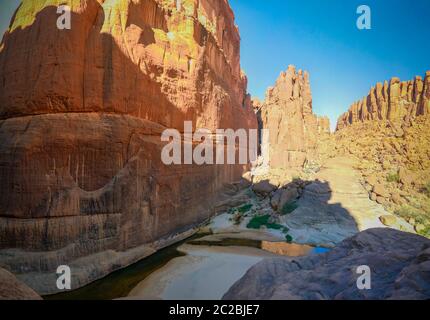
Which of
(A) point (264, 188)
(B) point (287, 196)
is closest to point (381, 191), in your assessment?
(B) point (287, 196)

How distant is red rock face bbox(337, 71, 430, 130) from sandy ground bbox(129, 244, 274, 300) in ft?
129

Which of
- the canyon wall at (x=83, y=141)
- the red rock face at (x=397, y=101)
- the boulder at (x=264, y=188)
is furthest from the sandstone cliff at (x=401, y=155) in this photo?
the canyon wall at (x=83, y=141)

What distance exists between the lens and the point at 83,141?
12625 millimetres

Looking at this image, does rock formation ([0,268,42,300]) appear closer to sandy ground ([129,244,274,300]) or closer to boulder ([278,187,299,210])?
sandy ground ([129,244,274,300])

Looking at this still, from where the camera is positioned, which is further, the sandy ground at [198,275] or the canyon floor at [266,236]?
the canyon floor at [266,236]

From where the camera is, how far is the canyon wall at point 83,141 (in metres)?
11.5

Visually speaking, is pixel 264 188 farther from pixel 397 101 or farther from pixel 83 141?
pixel 397 101

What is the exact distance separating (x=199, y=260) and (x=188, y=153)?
9.24m

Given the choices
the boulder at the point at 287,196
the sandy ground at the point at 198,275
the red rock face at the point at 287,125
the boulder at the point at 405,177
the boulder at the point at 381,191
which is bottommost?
the sandy ground at the point at 198,275

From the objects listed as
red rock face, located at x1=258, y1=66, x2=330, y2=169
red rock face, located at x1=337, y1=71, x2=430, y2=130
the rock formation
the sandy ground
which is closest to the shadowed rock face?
the rock formation

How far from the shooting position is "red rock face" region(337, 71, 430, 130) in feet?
126

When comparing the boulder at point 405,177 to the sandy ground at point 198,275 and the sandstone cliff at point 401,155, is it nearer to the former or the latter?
the sandstone cliff at point 401,155

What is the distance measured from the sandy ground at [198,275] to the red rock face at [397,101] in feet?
129
